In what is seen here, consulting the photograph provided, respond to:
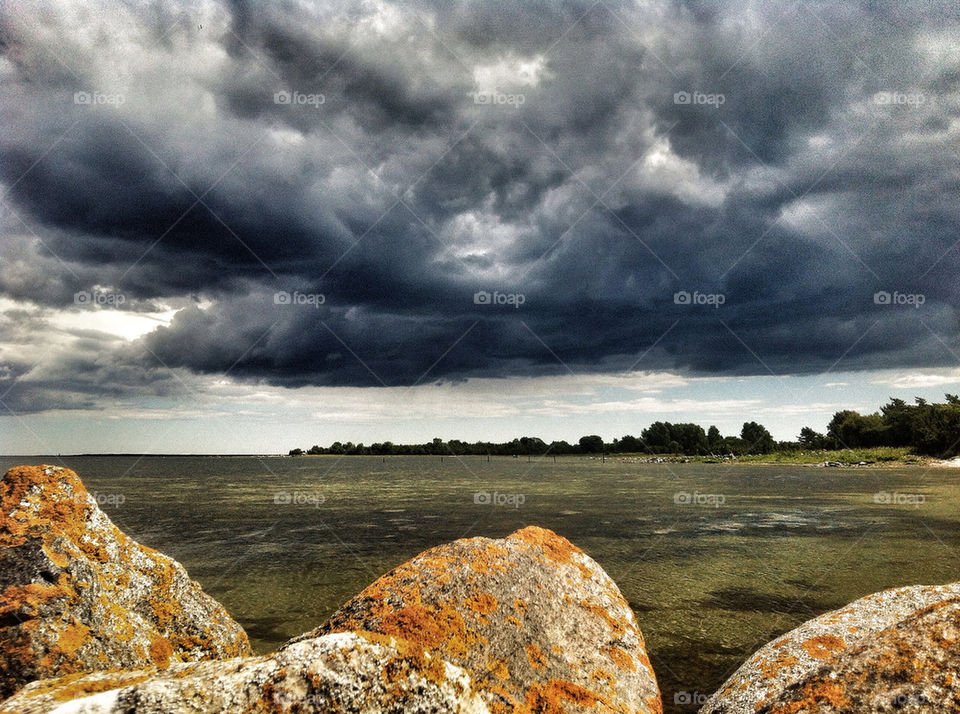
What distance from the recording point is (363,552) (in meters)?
22.9

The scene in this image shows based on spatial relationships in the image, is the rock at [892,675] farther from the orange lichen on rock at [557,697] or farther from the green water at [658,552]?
the green water at [658,552]

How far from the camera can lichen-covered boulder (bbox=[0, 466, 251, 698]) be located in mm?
4836

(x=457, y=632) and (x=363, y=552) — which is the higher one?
(x=457, y=632)

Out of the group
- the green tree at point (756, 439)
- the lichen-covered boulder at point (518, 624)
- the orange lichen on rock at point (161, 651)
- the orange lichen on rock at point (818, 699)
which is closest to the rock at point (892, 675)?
the orange lichen on rock at point (818, 699)

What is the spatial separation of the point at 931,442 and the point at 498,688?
453ft

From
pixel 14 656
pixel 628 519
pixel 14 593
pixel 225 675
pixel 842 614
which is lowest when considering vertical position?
pixel 628 519

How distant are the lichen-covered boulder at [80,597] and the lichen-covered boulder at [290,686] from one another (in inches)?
97.2

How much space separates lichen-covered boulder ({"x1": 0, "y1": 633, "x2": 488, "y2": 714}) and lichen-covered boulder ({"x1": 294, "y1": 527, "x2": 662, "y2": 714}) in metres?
1.13

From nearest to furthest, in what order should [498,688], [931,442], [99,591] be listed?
[498,688] < [99,591] < [931,442]

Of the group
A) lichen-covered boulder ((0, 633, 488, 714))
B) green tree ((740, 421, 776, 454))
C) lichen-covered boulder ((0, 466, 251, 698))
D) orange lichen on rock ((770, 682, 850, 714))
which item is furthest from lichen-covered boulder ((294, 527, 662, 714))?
green tree ((740, 421, 776, 454))

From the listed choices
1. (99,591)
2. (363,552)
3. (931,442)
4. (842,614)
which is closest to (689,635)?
(842,614)

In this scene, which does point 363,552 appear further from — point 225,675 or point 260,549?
point 225,675

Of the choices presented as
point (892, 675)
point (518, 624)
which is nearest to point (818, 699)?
point (892, 675)

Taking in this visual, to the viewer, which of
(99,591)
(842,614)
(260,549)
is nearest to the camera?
(99,591)
